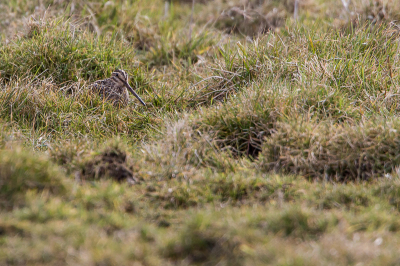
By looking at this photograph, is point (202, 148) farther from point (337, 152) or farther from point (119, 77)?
point (119, 77)

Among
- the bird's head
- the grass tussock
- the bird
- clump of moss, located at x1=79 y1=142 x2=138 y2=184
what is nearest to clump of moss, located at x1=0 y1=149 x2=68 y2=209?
clump of moss, located at x1=79 y1=142 x2=138 y2=184

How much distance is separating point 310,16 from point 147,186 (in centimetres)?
588

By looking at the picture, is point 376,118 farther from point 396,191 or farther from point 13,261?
point 13,261

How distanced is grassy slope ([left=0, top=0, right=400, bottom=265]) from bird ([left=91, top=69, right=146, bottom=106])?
200mm

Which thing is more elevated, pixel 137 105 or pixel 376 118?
pixel 376 118

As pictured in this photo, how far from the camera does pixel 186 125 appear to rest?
15.7ft

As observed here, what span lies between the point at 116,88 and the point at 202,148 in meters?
1.99

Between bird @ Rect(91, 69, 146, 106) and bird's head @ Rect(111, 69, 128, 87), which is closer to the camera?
bird @ Rect(91, 69, 146, 106)

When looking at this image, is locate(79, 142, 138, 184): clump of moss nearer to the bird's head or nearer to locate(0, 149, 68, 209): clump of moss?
locate(0, 149, 68, 209): clump of moss

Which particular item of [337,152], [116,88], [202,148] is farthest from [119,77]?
[337,152]

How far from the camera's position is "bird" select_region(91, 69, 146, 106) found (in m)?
6.10

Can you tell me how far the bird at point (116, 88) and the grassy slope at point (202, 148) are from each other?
7.9 inches

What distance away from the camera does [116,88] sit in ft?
20.2

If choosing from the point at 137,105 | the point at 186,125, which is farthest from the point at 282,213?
the point at 137,105
